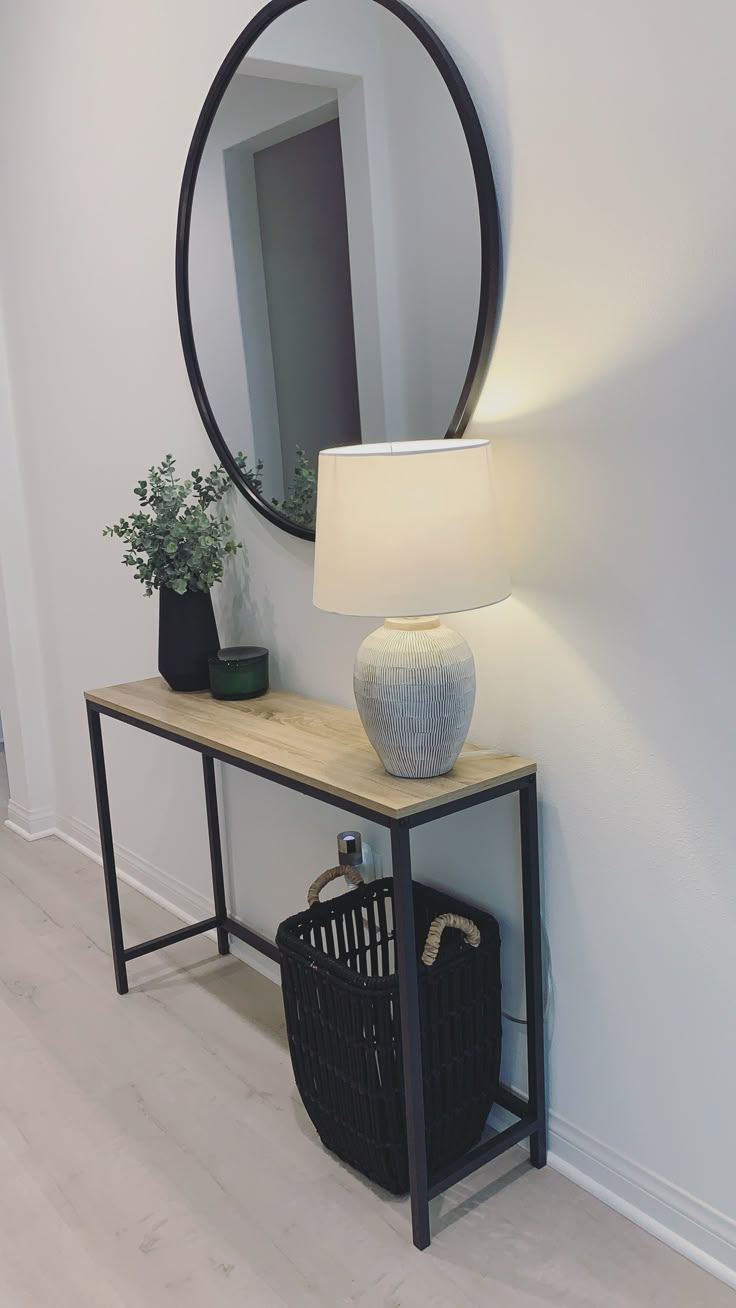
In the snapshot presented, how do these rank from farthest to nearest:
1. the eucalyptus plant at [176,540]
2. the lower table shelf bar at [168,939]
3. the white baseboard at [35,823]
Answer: the white baseboard at [35,823]
the lower table shelf bar at [168,939]
the eucalyptus plant at [176,540]

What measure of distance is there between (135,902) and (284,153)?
6.20ft

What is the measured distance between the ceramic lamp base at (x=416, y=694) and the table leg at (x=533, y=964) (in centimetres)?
15

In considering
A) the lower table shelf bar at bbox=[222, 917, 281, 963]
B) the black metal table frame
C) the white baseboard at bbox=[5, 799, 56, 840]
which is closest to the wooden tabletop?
the black metal table frame

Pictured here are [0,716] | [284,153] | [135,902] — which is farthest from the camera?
[0,716]

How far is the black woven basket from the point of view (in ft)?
5.39

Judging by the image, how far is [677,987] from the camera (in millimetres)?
1522

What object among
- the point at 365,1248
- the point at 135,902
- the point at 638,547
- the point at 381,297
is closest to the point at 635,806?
the point at 638,547

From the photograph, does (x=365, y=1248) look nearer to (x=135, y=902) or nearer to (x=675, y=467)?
(x=675, y=467)

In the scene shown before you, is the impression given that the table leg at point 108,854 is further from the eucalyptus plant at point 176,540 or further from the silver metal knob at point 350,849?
the silver metal knob at point 350,849

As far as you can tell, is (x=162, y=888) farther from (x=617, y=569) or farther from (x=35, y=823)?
(x=617, y=569)

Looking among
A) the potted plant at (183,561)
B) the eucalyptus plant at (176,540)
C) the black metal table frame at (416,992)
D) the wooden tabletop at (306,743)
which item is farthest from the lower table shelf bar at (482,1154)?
the eucalyptus plant at (176,540)

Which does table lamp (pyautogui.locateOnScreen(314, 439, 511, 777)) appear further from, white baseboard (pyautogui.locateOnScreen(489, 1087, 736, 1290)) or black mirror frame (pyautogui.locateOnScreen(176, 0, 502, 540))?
white baseboard (pyautogui.locateOnScreen(489, 1087, 736, 1290))

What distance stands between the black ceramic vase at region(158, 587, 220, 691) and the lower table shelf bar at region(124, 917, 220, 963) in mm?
616

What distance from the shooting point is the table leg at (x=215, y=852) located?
99.3 inches
